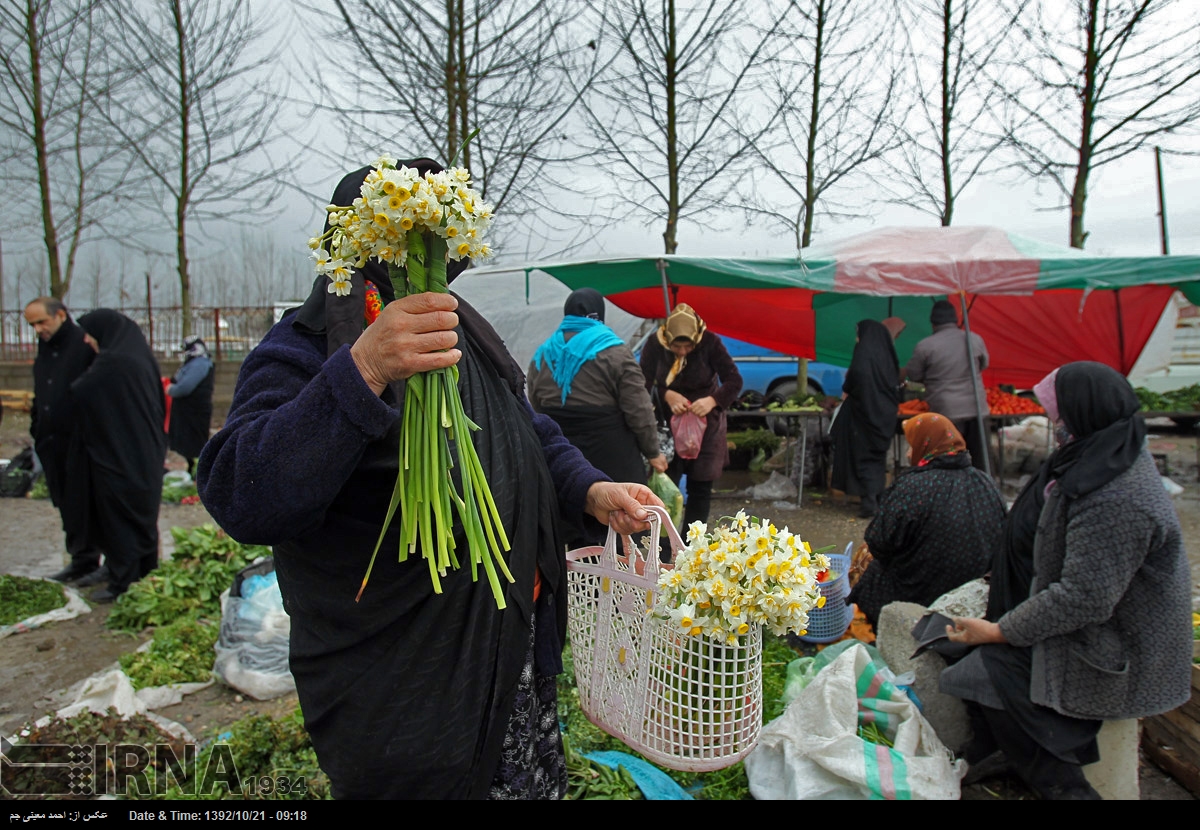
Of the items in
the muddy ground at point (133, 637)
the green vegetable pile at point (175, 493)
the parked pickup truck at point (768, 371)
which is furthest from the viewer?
the parked pickup truck at point (768, 371)

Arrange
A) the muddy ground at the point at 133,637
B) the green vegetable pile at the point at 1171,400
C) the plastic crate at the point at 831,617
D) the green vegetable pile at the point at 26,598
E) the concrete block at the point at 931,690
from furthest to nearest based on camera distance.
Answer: the green vegetable pile at the point at 1171,400, the green vegetable pile at the point at 26,598, the plastic crate at the point at 831,617, the muddy ground at the point at 133,637, the concrete block at the point at 931,690

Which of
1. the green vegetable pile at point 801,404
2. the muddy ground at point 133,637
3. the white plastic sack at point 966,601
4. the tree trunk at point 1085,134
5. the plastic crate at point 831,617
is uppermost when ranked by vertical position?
the tree trunk at point 1085,134

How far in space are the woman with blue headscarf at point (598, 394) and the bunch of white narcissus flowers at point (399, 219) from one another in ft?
10.8

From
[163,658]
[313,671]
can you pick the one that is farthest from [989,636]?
[163,658]

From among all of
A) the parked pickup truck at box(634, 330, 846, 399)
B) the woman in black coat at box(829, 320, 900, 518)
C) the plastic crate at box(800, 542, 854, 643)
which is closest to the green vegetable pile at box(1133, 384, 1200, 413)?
the woman in black coat at box(829, 320, 900, 518)

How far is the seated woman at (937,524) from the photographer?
3.48 meters

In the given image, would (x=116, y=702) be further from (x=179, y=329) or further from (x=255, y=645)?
(x=179, y=329)

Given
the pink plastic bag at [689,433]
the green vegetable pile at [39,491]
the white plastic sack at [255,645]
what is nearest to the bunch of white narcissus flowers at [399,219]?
the white plastic sack at [255,645]

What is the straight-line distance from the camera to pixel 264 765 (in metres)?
2.77

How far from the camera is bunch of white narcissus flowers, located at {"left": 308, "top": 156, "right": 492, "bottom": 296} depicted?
116 centimetres

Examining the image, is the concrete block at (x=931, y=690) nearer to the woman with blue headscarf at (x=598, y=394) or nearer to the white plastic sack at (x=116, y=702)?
the woman with blue headscarf at (x=598, y=394)

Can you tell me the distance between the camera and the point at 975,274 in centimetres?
584

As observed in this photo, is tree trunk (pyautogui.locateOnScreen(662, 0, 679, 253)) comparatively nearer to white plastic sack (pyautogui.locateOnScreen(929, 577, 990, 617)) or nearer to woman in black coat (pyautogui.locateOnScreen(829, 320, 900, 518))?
woman in black coat (pyautogui.locateOnScreen(829, 320, 900, 518))

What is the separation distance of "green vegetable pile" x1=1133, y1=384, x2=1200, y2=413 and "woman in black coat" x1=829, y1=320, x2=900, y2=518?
11.0ft
